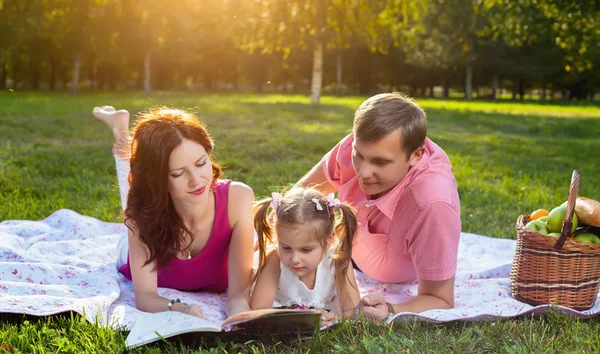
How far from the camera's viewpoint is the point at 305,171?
7762mm

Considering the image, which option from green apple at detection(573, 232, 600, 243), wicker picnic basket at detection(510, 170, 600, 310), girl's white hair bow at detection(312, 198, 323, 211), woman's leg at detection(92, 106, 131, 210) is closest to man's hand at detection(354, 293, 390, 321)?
girl's white hair bow at detection(312, 198, 323, 211)

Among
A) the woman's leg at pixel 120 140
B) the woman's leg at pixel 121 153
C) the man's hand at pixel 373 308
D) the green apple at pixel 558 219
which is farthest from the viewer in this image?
the woman's leg at pixel 120 140

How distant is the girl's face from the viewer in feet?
10.6

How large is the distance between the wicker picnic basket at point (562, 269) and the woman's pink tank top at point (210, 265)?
1.76 meters

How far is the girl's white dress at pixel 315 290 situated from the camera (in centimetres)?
349

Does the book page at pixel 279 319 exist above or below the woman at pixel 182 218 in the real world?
below

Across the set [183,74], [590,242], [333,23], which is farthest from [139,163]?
[183,74]

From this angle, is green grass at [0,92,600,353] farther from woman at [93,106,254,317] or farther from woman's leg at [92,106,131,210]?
woman's leg at [92,106,131,210]

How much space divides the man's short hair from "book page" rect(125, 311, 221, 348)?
1.25 meters

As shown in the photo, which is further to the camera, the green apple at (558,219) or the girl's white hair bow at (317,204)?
the green apple at (558,219)

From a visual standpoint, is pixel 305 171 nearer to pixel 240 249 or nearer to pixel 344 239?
pixel 240 249

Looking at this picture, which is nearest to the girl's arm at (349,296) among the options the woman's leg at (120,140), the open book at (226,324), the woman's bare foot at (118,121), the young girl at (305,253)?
the young girl at (305,253)

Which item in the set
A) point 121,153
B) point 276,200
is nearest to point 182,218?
point 276,200

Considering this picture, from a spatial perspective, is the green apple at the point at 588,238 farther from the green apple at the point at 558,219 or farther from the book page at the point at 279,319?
the book page at the point at 279,319
